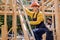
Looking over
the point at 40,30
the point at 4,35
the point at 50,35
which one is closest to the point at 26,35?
the point at 50,35

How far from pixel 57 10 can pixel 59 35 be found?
0.25 metres

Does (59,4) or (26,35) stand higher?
(59,4)

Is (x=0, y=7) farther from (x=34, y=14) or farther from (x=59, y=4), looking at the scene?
(x=59, y=4)

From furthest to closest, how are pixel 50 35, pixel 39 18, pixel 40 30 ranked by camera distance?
pixel 39 18 < pixel 40 30 < pixel 50 35

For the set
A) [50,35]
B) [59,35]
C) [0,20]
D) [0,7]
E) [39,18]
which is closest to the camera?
[59,35]

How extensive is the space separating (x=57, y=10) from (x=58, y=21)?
0.36 ft

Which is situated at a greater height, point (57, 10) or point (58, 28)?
point (57, 10)

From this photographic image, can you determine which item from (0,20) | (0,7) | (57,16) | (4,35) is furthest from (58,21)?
(0,20)

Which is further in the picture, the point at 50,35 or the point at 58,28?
the point at 50,35

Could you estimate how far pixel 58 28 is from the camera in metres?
2.33

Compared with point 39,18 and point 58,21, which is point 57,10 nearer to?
point 58,21

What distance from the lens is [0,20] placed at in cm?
915

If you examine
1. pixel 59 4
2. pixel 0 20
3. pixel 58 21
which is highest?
pixel 59 4

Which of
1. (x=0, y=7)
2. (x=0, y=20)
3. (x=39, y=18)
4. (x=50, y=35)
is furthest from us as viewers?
(x=0, y=20)
